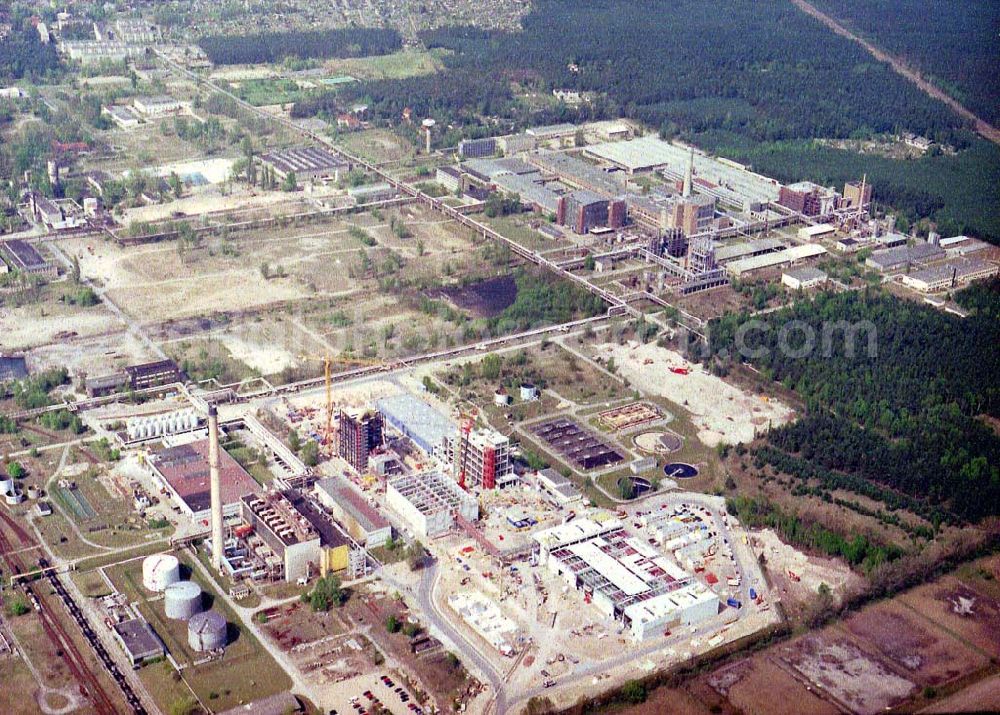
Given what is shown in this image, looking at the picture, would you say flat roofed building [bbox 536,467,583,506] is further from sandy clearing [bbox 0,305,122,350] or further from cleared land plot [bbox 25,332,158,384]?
sandy clearing [bbox 0,305,122,350]

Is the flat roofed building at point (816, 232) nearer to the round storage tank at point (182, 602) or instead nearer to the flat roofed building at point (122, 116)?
the round storage tank at point (182, 602)

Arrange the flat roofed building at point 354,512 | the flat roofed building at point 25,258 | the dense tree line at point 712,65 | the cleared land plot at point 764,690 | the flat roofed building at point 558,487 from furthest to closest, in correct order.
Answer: the dense tree line at point 712,65
the flat roofed building at point 25,258
the flat roofed building at point 558,487
the flat roofed building at point 354,512
the cleared land plot at point 764,690

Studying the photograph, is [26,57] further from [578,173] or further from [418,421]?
[418,421]

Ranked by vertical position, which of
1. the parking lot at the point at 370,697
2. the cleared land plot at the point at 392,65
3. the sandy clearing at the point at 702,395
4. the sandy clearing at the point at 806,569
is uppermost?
the cleared land plot at the point at 392,65

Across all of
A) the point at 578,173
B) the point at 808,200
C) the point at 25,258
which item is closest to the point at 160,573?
the point at 25,258

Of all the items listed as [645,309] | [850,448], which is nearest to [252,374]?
[645,309]

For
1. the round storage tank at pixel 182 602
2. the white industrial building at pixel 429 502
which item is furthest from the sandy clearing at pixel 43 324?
the round storage tank at pixel 182 602

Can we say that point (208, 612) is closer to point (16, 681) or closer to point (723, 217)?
point (16, 681)
